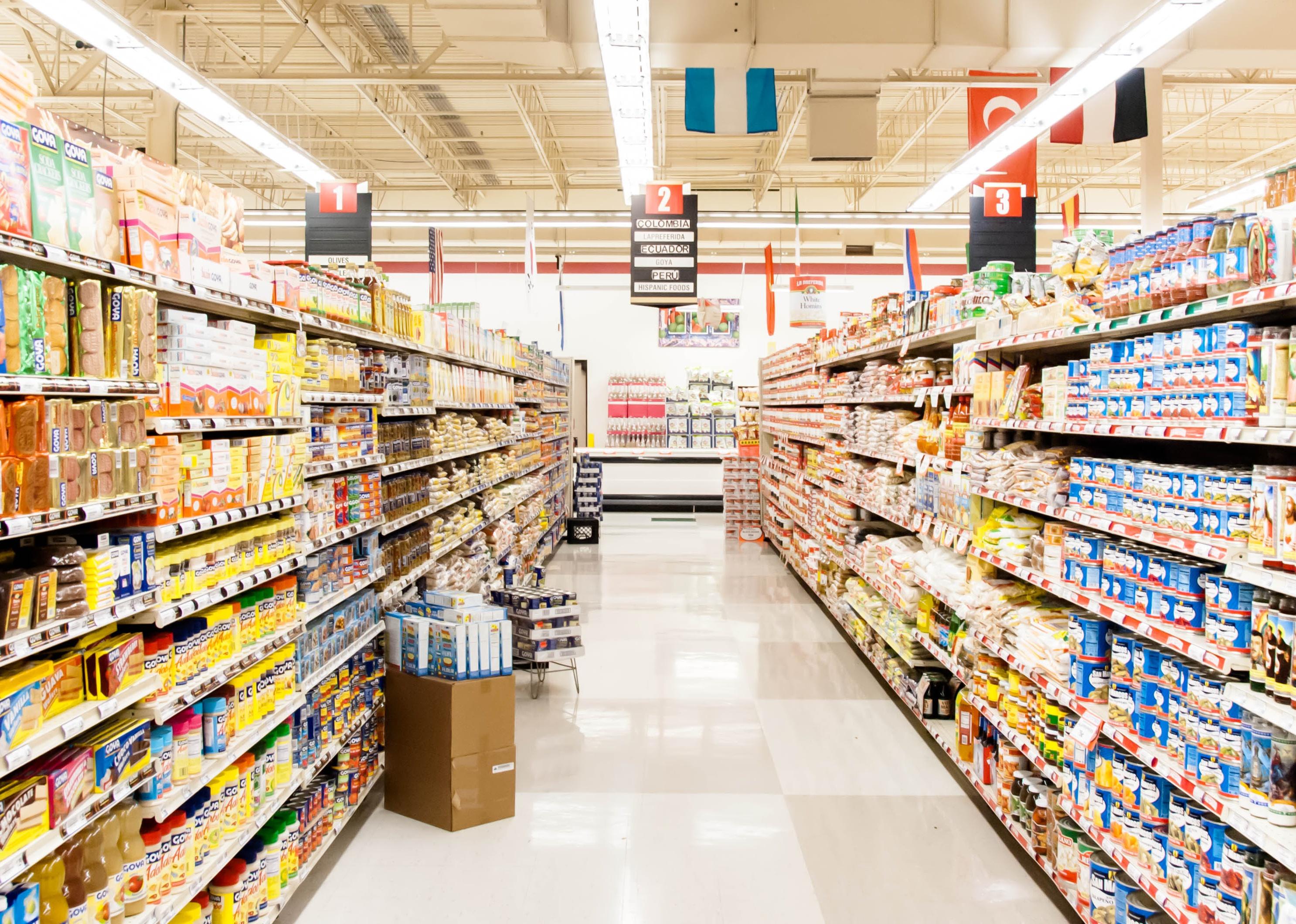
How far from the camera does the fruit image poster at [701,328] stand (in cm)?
1889

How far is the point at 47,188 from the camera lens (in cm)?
214

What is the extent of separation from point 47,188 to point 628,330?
56.1ft

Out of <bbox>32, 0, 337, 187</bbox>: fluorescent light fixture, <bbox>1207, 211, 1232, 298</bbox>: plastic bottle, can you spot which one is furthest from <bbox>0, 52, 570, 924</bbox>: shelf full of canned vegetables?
<bbox>1207, 211, 1232, 298</bbox>: plastic bottle

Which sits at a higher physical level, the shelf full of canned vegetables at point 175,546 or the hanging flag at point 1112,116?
the hanging flag at point 1112,116

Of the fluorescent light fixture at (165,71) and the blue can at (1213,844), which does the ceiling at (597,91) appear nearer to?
the fluorescent light fixture at (165,71)

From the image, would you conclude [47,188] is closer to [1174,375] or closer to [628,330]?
[1174,375]

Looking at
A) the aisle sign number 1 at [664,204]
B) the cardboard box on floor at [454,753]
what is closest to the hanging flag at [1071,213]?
the aisle sign number 1 at [664,204]

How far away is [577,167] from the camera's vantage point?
1745cm

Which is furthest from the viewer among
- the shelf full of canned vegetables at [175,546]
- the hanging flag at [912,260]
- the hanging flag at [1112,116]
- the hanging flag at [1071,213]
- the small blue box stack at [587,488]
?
the small blue box stack at [587,488]

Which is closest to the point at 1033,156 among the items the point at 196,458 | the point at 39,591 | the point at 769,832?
the point at 769,832

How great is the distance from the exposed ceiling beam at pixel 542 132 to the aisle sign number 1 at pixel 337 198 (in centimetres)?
257

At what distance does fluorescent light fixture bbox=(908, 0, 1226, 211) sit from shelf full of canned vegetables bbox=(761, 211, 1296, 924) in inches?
74.7

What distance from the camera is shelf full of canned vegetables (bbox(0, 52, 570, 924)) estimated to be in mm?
2088

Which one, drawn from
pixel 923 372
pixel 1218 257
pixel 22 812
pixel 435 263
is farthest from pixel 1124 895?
pixel 435 263
